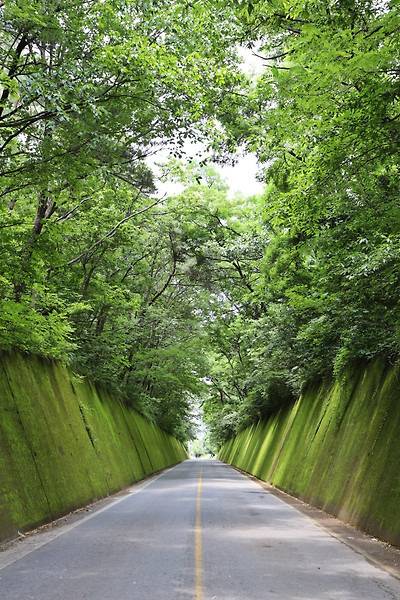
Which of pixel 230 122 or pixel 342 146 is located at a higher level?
pixel 230 122

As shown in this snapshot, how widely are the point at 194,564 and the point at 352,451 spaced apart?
6.72 m

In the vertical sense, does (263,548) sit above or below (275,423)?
below

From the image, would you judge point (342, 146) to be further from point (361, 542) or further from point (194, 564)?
point (361, 542)

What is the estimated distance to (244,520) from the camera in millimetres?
11359

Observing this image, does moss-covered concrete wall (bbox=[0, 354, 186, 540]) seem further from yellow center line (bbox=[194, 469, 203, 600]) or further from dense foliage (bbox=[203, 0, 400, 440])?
dense foliage (bbox=[203, 0, 400, 440])

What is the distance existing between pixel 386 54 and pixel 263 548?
7.46 metres

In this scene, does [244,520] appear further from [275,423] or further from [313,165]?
[275,423]

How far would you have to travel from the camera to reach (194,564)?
6.93 metres

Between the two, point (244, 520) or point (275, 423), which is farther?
point (275, 423)

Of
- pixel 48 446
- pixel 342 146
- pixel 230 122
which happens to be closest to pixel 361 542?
pixel 342 146

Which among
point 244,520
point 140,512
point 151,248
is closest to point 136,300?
point 151,248

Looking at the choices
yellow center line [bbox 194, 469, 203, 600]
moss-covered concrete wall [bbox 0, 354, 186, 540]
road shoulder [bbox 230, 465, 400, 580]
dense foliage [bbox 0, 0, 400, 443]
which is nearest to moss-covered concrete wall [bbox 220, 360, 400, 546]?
road shoulder [bbox 230, 465, 400, 580]

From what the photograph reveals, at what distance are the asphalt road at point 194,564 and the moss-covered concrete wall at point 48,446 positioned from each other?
1064mm

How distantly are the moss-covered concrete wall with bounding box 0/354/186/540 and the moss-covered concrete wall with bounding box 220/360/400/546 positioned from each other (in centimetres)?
678
